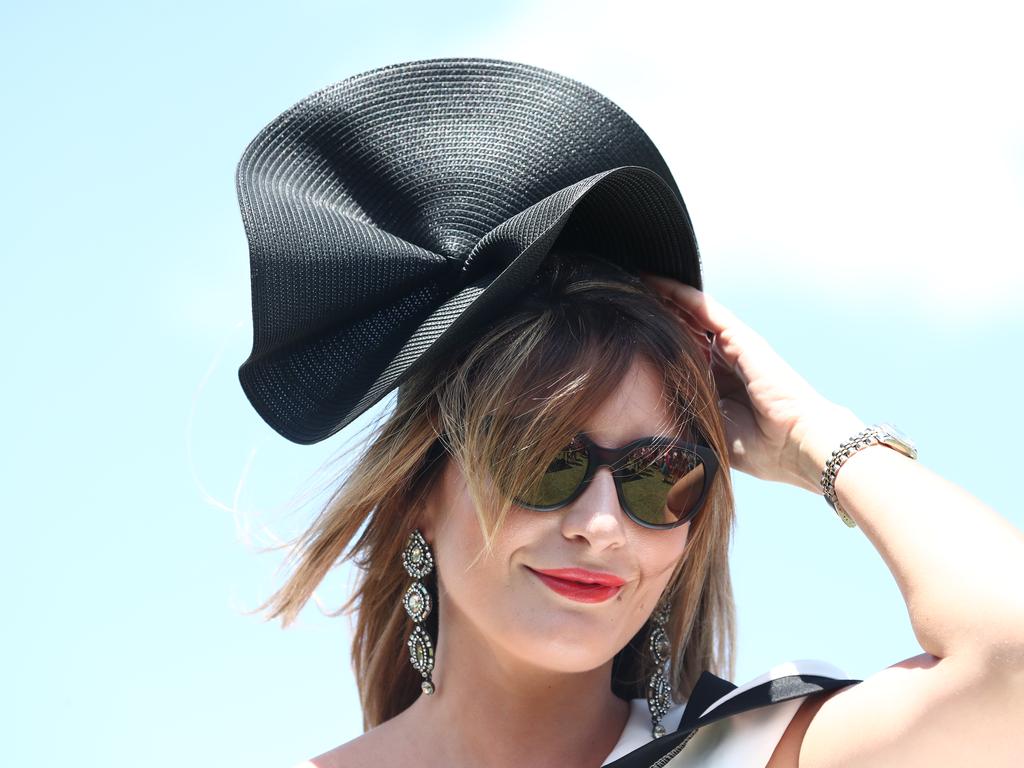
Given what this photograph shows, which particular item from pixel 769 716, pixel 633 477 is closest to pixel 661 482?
pixel 633 477

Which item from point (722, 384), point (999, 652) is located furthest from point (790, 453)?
point (999, 652)

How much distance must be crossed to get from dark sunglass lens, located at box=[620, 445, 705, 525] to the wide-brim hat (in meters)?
0.61

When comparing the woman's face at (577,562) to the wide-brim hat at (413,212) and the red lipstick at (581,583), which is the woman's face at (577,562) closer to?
the red lipstick at (581,583)

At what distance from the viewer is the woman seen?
12.2 ft

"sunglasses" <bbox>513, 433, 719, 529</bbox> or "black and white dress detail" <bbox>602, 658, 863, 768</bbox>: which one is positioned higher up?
"sunglasses" <bbox>513, 433, 719, 529</bbox>

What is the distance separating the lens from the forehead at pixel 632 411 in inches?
153

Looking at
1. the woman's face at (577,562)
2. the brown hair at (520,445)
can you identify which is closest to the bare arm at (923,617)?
the brown hair at (520,445)

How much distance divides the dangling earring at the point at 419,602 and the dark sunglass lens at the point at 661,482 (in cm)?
77

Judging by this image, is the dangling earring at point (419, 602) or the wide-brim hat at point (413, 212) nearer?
the wide-brim hat at point (413, 212)

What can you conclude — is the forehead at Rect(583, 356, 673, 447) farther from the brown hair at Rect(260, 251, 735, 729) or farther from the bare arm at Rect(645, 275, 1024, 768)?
the bare arm at Rect(645, 275, 1024, 768)

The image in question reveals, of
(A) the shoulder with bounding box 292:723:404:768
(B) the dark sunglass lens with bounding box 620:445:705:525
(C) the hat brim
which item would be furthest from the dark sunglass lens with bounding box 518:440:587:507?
(A) the shoulder with bounding box 292:723:404:768

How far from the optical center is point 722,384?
4.53 metres

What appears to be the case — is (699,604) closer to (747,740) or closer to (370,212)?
Result: (747,740)

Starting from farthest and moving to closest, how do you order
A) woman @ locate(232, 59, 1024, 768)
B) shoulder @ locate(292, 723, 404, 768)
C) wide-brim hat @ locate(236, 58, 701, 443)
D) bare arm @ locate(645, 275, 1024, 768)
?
shoulder @ locate(292, 723, 404, 768) → wide-brim hat @ locate(236, 58, 701, 443) → woman @ locate(232, 59, 1024, 768) → bare arm @ locate(645, 275, 1024, 768)
